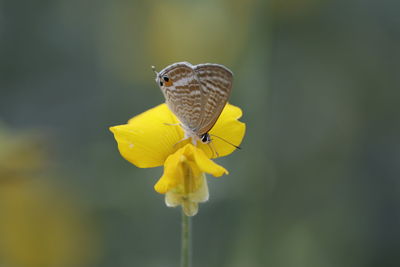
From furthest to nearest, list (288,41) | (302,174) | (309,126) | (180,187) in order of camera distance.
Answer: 1. (288,41)
2. (309,126)
3. (302,174)
4. (180,187)

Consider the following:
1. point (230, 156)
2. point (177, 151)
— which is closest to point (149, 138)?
point (177, 151)

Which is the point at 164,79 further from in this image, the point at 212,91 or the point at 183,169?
the point at 183,169

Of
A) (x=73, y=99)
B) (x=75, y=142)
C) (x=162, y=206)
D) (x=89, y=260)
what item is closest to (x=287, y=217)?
(x=162, y=206)

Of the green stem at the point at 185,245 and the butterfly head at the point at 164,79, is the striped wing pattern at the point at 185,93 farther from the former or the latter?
the green stem at the point at 185,245

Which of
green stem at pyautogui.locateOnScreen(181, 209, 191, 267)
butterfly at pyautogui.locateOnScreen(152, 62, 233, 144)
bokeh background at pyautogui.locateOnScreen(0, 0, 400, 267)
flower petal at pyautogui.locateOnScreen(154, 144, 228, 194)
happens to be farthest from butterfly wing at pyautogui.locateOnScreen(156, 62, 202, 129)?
bokeh background at pyautogui.locateOnScreen(0, 0, 400, 267)

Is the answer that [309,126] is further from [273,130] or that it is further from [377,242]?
[377,242]

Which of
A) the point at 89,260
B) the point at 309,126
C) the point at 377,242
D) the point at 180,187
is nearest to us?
the point at 180,187
